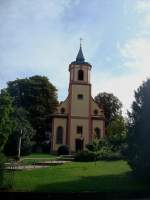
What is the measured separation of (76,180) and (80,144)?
34428 mm

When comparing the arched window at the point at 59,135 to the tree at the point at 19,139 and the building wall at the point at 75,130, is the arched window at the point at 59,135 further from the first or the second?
the tree at the point at 19,139

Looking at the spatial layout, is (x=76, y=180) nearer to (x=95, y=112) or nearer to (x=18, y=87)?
(x=95, y=112)

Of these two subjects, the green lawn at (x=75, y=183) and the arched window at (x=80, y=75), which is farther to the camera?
the arched window at (x=80, y=75)

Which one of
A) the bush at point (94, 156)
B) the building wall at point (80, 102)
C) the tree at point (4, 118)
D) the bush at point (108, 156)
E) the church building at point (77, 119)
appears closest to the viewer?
the tree at point (4, 118)

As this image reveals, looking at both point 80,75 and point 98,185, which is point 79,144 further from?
point 98,185

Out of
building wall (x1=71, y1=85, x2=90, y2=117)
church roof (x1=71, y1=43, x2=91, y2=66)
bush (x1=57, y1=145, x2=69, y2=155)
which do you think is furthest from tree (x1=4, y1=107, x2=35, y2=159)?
church roof (x1=71, y1=43, x2=91, y2=66)

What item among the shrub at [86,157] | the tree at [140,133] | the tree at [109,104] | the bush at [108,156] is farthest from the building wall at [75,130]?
the tree at [140,133]

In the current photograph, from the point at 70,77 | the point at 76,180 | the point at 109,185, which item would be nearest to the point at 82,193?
the point at 109,185

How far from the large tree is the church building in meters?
5.64

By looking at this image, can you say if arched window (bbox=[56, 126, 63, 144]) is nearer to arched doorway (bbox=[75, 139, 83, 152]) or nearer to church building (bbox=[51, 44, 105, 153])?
church building (bbox=[51, 44, 105, 153])

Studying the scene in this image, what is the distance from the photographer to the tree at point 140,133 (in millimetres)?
20172

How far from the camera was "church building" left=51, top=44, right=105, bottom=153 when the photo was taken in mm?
54188

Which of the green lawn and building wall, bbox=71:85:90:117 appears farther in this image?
building wall, bbox=71:85:90:117

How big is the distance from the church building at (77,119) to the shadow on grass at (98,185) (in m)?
32.4
